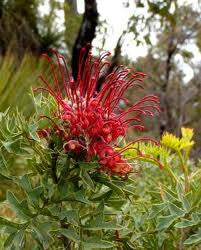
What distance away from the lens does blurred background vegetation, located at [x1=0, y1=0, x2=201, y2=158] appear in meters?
4.41

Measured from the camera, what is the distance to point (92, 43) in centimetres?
563

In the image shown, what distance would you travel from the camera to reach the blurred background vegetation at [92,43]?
14.5ft

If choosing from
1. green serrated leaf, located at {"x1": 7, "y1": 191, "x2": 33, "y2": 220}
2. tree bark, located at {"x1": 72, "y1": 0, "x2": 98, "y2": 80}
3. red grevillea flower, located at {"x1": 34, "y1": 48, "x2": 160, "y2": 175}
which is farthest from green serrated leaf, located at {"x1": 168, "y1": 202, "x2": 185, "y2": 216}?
tree bark, located at {"x1": 72, "y1": 0, "x2": 98, "y2": 80}

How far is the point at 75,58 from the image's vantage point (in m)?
5.45

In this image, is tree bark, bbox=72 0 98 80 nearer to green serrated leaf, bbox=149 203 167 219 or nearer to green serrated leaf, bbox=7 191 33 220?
green serrated leaf, bbox=149 203 167 219

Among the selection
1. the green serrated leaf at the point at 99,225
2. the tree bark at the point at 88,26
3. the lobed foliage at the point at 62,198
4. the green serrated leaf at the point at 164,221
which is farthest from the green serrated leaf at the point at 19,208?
the tree bark at the point at 88,26

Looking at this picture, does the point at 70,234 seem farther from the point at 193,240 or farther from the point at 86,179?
the point at 193,240

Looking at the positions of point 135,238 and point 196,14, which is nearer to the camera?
point 135,238

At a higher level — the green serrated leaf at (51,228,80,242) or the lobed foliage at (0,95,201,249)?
the lobed foliage at (0,95,201,249)

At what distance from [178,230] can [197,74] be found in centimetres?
1173

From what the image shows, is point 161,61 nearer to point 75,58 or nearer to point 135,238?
point 75,58

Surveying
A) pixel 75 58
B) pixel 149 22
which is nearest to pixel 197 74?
pixel 149 22

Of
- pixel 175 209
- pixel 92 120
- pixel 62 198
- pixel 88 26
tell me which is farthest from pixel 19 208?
pixel 88 26

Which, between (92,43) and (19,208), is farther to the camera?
(92,43)
